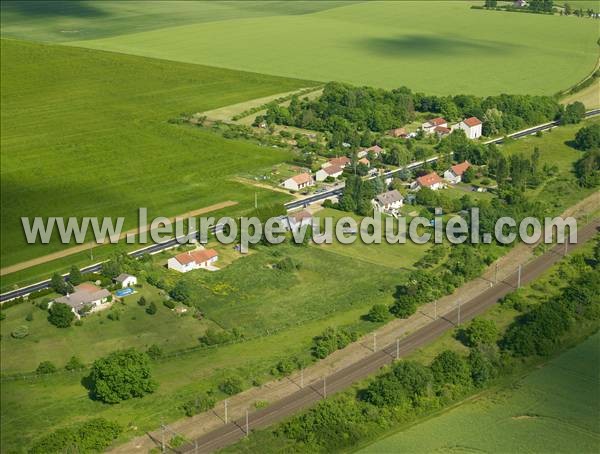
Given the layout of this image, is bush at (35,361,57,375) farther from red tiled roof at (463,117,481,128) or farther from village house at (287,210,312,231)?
red tiled roof at (463,117,481,128)

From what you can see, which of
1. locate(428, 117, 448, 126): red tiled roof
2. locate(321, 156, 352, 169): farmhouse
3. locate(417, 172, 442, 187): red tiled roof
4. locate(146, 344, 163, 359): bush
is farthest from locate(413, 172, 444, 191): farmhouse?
locate(146, 344, 163, 359): bush

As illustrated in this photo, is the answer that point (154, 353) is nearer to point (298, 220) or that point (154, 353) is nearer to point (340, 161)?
point (298, 220)

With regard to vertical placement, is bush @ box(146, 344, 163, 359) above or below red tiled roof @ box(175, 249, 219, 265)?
below

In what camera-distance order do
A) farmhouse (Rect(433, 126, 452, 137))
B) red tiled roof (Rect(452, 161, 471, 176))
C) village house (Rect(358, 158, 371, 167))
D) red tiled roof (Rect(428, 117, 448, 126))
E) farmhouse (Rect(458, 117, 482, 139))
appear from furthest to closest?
red tiled roof (Rect(428, 117, 448, 126))
farmhouse (Rect(433, 126, 452, 137))
farmhouse (Rect(458, 117, 482, 139))
village house (Rect(358, 158, 371, 167))
red tiled roof (Rect(452, 161, 471, 176))

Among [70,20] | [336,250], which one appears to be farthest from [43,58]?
[336,250]

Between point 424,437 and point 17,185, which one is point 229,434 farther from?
Result: point 17,185

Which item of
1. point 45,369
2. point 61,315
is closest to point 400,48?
point 61,315
